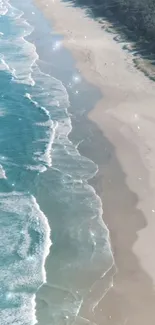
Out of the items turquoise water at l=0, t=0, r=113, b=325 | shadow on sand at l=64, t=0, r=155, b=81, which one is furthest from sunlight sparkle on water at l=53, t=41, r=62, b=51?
turquoise water at l=0, t=0, r=113, b=325

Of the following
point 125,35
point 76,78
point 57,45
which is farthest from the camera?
point 125,35

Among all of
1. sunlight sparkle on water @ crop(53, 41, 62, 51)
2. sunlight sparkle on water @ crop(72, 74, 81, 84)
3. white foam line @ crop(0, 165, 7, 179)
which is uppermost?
white foam line @ crop(0, 165, 7, 179)

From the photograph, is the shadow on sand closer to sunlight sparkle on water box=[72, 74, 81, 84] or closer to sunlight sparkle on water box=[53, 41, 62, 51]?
sunlight sparkle on water box=[72, 74, 81, 84]

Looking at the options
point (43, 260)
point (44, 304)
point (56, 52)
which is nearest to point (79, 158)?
point (43, 260)

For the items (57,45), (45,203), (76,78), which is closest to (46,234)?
(45,203)

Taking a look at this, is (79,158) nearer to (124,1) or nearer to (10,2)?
(124,1)

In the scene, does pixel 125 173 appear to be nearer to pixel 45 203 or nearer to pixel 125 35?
pixel 45 203
